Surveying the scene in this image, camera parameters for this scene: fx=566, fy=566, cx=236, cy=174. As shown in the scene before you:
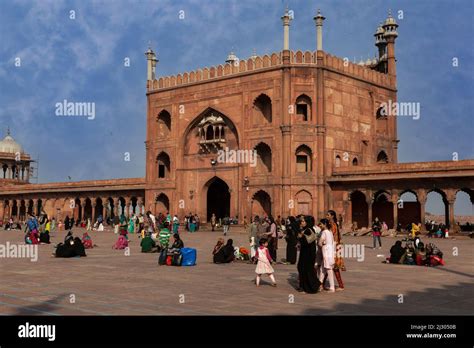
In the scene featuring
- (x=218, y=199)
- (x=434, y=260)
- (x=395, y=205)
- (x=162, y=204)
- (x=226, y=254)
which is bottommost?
(x=434, y=260)

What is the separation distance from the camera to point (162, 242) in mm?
16359

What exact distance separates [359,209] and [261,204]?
19.7ft

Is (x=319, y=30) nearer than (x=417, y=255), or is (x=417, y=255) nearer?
(x=417, y=255)

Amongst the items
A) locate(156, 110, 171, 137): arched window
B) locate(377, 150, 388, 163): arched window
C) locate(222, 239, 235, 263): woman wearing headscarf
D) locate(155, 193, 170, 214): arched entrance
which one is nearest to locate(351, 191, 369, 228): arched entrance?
locate(377, 150, 388, 163): arched window

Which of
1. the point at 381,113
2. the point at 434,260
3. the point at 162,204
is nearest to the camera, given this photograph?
the point at 434,260

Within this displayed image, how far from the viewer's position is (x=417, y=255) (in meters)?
14.1

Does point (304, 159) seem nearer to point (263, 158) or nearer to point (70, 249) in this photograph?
point (263, 158)

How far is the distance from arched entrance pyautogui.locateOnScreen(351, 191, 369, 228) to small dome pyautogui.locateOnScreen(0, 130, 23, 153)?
1828 inches

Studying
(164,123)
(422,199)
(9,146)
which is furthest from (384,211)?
(9,146)

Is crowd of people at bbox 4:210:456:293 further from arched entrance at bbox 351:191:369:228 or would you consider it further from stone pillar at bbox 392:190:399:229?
arched entrance at bbox 351:191:369:228
